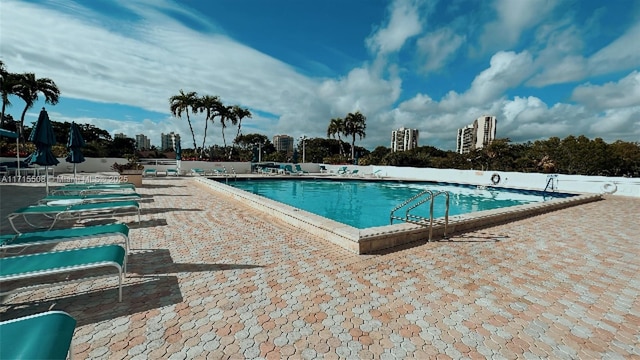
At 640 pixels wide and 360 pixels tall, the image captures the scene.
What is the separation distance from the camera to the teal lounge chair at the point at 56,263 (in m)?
2.40

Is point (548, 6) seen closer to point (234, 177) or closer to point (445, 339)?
point (445, 339)

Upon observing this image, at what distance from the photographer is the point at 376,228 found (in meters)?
4.79

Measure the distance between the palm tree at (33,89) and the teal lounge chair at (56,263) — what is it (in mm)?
27994

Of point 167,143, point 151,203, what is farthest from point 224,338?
point 167,143

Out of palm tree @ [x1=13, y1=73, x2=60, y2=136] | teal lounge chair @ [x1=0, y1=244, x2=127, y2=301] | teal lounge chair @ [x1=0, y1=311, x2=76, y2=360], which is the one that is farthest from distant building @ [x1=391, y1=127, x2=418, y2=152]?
teal lounge chair @ [x1=0, y1=311, x2=76, y2=360]

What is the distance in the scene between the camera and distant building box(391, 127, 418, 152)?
99.8 m

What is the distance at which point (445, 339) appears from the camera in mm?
2283

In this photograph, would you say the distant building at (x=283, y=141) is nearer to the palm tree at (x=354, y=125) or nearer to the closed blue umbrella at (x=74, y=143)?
the palm tree at (x=354, y=125)

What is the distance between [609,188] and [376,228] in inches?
648

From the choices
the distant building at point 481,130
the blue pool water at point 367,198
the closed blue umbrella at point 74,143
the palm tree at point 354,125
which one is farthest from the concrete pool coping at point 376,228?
the distant building at point 481,130

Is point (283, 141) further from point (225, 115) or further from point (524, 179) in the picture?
point (524, 179)

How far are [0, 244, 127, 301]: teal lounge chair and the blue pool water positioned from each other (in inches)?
274

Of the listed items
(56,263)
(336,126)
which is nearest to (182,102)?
(336,126)

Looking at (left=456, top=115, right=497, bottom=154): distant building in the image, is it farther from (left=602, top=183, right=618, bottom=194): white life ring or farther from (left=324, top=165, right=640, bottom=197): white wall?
(left=602, top=183, right=618, bottom=194): white life ring
